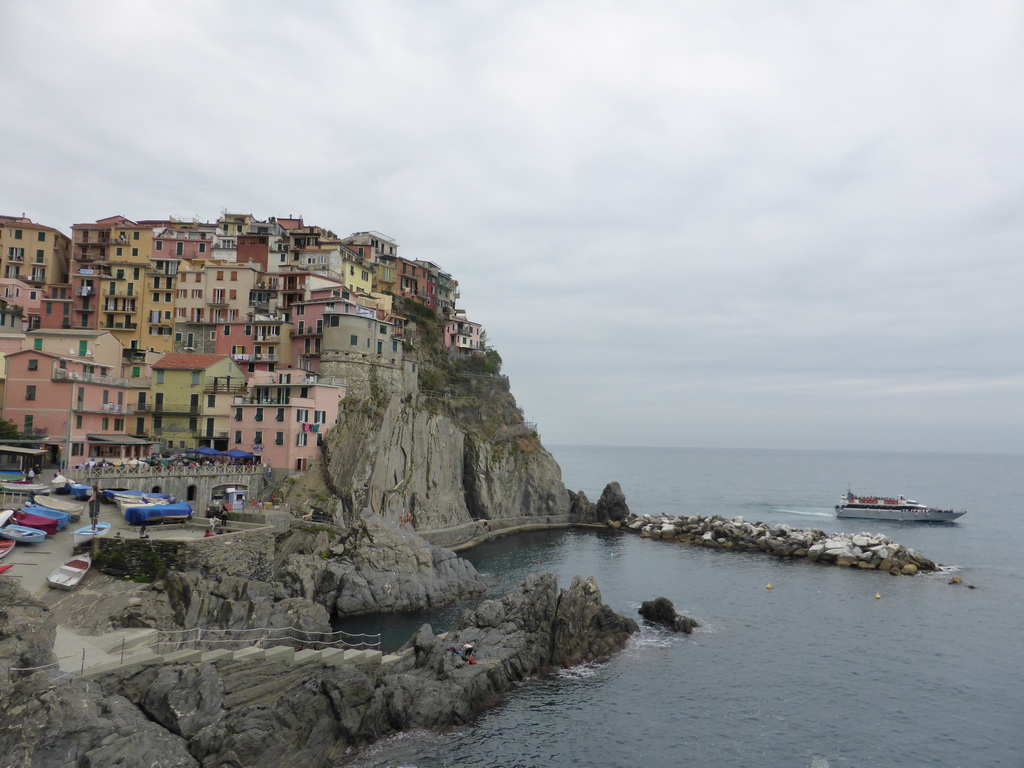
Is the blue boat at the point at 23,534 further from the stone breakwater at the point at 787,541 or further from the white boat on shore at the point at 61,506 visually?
the stone breakwater at the point at 787,541

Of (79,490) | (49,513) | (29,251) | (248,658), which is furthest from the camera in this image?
(29,251)

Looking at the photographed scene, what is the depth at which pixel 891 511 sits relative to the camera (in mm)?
110875

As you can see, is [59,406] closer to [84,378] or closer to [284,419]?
[84,378]

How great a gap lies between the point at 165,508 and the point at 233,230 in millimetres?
68227

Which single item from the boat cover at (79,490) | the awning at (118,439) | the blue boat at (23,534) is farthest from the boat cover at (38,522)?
the awning at (118,439)

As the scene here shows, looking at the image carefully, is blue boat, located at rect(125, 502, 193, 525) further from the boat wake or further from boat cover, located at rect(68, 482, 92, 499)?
the boat wake

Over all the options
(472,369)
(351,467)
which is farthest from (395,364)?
(472,369)

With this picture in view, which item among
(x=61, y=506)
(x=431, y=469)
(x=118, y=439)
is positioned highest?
(x=118, y=439)

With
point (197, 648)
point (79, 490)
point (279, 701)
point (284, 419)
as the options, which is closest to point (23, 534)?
point (79, 490)

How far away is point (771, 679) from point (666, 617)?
34.6 ft

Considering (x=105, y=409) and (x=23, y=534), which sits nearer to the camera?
(x=23, y=534)

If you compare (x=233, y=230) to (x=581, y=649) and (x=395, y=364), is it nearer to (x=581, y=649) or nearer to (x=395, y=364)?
(x=395, y=364)

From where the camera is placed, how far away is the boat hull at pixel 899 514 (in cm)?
10794

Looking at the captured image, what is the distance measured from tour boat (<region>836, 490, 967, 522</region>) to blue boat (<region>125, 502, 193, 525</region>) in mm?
107258
